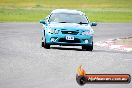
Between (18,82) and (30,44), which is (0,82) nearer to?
(18,82)

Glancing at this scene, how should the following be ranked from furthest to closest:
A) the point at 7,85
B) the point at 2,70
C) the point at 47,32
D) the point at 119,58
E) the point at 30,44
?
the point at 30,44 → the point at 47,32 → the point at 119,58 → the point at 2,70 → the point at 7,85

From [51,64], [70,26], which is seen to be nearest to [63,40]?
[70,26]

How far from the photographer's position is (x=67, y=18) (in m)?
23.9

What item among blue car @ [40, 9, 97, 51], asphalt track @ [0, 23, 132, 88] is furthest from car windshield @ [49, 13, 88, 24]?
asphalt track @ [0, 23, 132, 88]

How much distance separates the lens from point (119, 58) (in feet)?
67.4

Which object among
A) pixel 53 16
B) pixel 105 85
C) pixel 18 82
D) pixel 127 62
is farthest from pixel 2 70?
pixel 53 16

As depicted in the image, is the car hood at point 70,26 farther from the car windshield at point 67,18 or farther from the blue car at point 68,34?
the car windshield at point 67,18

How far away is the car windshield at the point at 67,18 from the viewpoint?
78.0ft

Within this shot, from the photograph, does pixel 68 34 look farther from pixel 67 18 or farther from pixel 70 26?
pixel 67 18

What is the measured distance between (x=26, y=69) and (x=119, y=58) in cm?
500

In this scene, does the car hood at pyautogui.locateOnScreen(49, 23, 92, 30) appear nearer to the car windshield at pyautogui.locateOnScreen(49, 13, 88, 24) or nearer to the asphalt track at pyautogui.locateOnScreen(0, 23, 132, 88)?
the car windshield at pyautogui.locateOnScreen(49, 13, 88, 24)

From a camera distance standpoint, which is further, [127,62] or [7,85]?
[127,62]

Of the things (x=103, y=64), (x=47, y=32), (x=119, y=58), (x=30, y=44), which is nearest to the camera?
(x=103, y=64)

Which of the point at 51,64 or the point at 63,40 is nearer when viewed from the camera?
the point at 51,64
